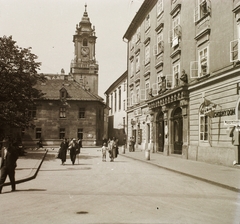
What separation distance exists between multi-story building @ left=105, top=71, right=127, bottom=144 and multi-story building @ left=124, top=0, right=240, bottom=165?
796 inches

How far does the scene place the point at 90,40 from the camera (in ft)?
246

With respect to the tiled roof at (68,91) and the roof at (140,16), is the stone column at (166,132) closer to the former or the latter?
the roof at (140,16)

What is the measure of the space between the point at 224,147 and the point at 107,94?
191 ft

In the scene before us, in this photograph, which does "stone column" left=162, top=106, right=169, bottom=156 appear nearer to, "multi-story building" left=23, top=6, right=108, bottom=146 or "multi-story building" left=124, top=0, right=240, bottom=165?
"multi-story building" left=124, top=0, right=240, bottom=165

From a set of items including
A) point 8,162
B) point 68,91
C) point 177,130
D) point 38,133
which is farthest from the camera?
point 68,91

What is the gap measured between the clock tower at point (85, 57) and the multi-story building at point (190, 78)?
40961 millimetres

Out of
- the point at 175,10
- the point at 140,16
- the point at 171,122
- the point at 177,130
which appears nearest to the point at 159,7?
the point at 175,10

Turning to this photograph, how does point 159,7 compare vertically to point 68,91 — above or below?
above

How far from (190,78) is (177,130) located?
462 centimetres

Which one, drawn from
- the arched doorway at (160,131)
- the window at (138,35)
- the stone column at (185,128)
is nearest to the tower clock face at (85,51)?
the window at (138,35)

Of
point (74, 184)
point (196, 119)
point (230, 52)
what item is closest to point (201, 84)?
point (196, 119)

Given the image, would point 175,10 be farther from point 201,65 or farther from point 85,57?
point 85,57

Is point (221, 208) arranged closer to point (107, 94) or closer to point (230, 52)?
A: point (230, 52)

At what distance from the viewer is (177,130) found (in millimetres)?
24750
